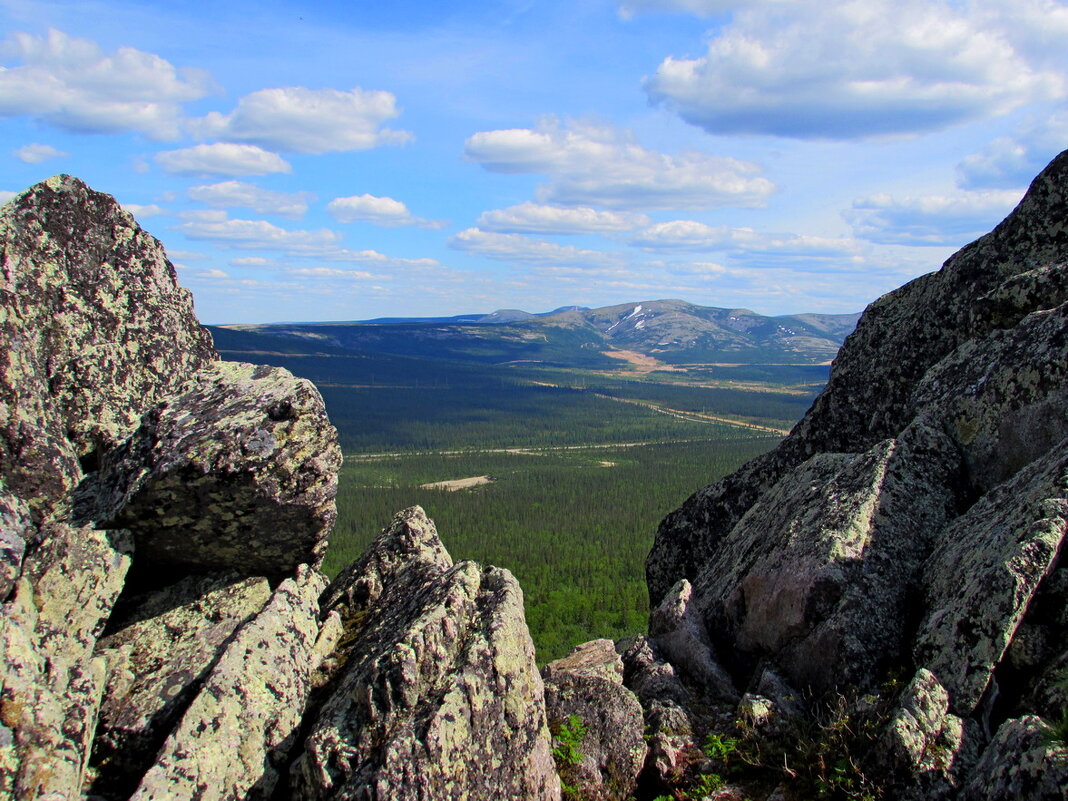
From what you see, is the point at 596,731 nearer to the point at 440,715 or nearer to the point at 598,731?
the point at 598,731

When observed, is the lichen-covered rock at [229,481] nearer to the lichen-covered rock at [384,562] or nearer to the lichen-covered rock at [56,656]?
the lichen-covered rock at [56,656]

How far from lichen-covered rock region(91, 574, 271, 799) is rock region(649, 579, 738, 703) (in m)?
Result: 6.51

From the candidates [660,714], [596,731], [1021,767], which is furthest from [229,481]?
[1021,767]

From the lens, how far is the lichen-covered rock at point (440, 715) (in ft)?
24.8

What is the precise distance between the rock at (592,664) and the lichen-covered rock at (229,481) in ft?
Result: 14.2

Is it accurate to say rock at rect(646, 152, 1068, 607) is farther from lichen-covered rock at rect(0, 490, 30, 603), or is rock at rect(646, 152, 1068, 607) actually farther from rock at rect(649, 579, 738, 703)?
lichen-covered rock at rect(0, 490, 30, 603)

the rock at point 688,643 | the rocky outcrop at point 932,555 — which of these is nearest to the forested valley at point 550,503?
the rock at point 688,643

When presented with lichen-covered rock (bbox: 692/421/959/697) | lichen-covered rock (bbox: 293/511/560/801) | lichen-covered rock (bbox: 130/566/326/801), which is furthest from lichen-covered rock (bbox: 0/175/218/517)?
lichen-covered rock (bbox: 692/421/959/697)

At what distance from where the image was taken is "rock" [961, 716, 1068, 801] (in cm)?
599

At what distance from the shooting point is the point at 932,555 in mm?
9914

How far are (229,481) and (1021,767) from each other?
382 inches

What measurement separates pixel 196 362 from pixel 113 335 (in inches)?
68.1

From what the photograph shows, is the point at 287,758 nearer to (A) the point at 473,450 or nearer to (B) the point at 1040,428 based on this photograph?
(B) the point at 1040,428

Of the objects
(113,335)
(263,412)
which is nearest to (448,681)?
(263,412)
